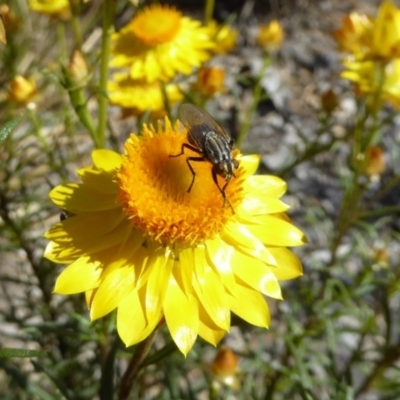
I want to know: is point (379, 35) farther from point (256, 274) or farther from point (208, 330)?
point (208, 330)

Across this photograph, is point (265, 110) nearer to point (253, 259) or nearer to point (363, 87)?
point (363, 87)

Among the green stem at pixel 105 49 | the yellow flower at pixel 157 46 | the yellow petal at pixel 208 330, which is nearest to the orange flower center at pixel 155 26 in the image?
the yellow flower at pixel 157 46

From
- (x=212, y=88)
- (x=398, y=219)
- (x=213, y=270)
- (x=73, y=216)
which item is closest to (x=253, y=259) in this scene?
(x=213, y=270)

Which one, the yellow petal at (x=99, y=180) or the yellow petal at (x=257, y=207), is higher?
Answer: the yellow petal at (x=99, y=180)

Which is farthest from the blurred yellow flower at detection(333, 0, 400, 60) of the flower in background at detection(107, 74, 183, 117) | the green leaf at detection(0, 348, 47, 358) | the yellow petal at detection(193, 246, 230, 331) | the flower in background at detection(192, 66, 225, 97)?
the green leaf at detection(0, 348, 47, 358)

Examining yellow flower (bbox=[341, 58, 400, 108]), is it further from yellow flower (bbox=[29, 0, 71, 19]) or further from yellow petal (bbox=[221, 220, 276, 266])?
yellow flower (bbox=[29, 0, 71, 19])

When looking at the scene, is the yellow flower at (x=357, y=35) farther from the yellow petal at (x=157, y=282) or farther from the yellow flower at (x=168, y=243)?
the yellow petal at (x=157, y=282)
